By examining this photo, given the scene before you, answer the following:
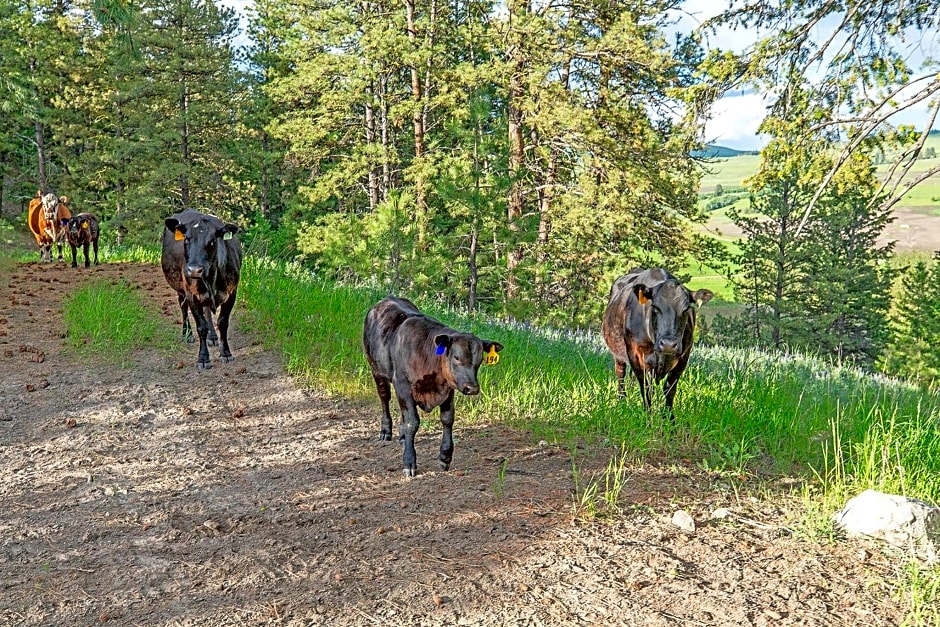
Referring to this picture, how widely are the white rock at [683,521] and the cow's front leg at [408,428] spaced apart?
218 centimetres

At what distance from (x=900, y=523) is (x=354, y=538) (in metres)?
3.68

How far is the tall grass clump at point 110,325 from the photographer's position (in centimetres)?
973

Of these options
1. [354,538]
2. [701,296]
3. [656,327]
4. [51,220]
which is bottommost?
[354,538]

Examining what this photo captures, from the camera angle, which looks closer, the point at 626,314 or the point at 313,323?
the point at 626,314

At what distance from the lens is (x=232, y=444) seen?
657 cm

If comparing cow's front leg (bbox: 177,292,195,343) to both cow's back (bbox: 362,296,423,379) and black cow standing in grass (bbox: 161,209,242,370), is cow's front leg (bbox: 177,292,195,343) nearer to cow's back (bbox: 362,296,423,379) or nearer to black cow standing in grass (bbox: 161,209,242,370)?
black cow standing in grass (bbox: 161,209,242,370)

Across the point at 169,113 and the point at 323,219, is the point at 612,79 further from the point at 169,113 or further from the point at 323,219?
the point at 169,113

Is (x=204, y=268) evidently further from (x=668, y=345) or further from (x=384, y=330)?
(x=668, y=345)

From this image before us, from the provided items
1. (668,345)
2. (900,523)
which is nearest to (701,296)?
(668,345)

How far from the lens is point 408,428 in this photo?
18.5 feet

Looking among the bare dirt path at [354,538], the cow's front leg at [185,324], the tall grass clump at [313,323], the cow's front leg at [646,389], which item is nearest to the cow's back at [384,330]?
the bare dirt path at [354,538]

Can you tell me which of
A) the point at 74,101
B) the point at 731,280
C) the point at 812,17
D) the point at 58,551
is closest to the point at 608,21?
the point at 812,17

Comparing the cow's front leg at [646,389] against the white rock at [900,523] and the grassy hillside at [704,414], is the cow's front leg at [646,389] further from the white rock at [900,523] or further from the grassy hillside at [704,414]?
the white rock at [900,523]

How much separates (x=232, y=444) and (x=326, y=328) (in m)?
3.97
